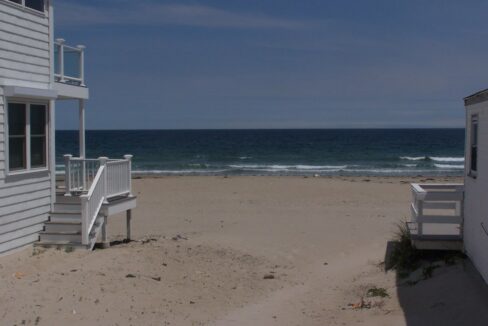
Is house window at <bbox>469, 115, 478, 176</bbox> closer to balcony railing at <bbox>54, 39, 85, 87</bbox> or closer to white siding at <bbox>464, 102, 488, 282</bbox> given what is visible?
white siding at <bbox>464, 102, 488, 282</bbox>

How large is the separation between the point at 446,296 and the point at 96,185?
6956 mm

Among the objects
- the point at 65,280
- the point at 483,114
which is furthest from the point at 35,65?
the point at 483,114

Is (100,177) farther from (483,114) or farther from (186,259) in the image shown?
(483,114)

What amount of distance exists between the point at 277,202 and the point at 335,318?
49.8 feet

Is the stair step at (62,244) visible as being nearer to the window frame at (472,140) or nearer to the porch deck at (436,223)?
the porch deck at (436,223)

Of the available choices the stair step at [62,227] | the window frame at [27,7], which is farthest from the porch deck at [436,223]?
the window frame at [27,7]

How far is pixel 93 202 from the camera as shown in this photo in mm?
12633

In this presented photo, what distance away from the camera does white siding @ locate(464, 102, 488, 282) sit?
369 inches

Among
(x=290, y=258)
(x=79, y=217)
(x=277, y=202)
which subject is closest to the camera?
(x=79, y=217)

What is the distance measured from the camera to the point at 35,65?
40.8ft

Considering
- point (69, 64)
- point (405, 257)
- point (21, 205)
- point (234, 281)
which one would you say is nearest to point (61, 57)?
point (69, 64)

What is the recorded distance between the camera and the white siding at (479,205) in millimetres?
9383

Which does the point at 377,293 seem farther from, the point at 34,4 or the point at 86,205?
the point at 34,4

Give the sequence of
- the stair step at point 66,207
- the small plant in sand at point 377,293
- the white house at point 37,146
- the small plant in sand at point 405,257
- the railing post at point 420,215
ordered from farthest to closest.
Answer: the stair step at point 66,207 → the white house at point 37,146 → the small plant in sand at point 405,257 → the railing post at point 420,215 → the small plant in sand at point 377,293
